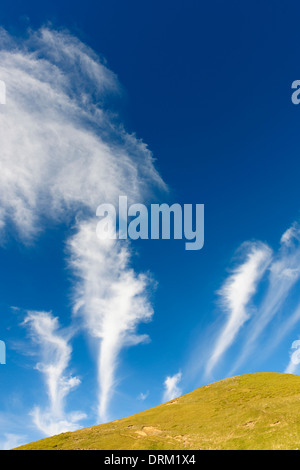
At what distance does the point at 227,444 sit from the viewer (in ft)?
127

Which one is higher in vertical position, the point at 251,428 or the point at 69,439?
the point at 251,428

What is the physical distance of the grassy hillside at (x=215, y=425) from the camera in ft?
128

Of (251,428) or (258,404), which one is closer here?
(251,428)

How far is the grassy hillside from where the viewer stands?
3888 centimetres

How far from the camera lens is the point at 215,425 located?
47.5 m
